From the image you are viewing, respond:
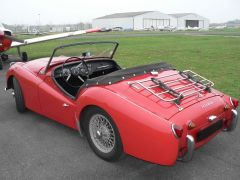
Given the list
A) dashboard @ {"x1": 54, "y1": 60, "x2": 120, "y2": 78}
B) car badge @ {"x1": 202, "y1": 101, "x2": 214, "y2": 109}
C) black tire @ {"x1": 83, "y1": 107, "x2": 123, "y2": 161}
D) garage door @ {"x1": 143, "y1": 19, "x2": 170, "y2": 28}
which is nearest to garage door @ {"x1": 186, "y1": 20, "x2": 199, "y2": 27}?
garage door @ {"x1": 143, "y1": 19, "x2": 170, "y2": 28}

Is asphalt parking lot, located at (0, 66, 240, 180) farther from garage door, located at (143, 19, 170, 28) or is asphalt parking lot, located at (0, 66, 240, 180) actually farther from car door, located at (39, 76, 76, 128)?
garage door, located at (143, 19, 170, 28)

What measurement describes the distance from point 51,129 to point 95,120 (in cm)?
136

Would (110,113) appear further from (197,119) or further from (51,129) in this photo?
(51,129)

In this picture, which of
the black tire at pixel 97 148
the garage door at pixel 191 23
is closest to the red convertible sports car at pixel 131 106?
the black tire at pixel 97 148

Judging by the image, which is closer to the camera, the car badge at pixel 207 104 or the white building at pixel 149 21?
the car badge at pixel 207 104

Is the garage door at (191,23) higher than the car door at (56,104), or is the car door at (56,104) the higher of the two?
the garage door at (191,23)

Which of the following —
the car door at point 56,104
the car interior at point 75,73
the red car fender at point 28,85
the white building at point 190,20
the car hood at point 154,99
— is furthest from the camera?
the white building at point 190,20

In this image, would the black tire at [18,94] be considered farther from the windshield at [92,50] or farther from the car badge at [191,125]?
the car badge at [191,125]

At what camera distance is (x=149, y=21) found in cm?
10462

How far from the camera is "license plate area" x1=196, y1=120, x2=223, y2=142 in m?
3.35

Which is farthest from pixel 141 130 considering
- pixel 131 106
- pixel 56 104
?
pixel 56 104

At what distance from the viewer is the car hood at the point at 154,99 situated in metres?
A: 3.27

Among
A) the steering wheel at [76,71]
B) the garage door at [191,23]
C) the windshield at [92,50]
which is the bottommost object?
the steering wheel at [76,71]

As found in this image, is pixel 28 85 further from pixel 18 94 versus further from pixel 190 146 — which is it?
pixel 190 146
